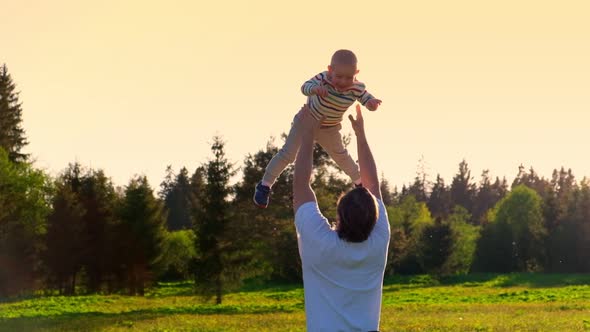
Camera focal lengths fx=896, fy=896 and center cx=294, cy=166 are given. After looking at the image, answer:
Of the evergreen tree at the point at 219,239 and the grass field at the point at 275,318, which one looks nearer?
the grass field at the point at 275,318

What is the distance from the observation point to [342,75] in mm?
7664

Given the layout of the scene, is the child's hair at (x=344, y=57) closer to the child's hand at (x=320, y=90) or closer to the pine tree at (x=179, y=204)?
the child's hand at (x=320, y=90)

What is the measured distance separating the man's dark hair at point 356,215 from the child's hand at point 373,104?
2.57 meters

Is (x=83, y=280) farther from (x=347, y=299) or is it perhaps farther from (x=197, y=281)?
(x=347, y=299)

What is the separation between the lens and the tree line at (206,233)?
47531mm

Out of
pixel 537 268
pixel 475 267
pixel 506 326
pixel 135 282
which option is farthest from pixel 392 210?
pixel 506 326

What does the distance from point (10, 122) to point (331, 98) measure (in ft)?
245

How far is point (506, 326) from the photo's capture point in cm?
1991

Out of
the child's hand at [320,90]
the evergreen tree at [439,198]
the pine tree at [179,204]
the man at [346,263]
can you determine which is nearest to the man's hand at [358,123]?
the child's hand at [320,90]

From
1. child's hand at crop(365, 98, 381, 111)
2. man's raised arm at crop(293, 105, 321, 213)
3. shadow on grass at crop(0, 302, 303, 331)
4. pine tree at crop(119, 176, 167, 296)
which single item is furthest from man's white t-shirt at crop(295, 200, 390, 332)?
pine tree at crop(119, 176, 167, 296)

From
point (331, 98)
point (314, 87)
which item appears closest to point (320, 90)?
point (314, 87)

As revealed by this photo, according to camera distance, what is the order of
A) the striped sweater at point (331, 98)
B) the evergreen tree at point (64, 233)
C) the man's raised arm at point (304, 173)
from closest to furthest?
1. the man's raised arm at point (304, 173)
2. the striped sweater at point (331, 98)
3. the evergreen tree at point (64, 233)

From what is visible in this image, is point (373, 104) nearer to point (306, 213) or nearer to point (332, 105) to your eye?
point (332, 105)

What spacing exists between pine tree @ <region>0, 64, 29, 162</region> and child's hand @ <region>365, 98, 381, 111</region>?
7198cm
